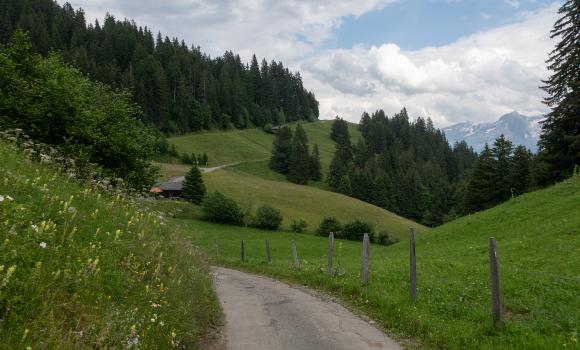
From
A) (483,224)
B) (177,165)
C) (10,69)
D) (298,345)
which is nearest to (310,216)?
(177,165)

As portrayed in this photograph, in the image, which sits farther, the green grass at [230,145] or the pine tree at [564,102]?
A: the green grass at [230,145]

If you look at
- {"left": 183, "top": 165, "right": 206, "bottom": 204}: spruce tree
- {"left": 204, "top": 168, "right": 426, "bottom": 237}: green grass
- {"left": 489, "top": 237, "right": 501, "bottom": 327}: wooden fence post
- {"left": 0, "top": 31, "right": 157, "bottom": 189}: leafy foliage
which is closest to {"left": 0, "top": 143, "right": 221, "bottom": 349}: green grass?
{"left": 489, "top": 237, "right": 501, "bottom": 327}: wooden fence post

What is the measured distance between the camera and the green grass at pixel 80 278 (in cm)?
464

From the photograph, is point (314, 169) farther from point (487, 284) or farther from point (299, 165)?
point (487, 284)

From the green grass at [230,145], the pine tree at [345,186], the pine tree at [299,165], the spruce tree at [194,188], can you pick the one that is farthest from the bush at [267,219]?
the pine tree at [299,165]

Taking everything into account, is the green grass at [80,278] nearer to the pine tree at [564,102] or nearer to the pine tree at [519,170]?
the pine tree at [564,102]

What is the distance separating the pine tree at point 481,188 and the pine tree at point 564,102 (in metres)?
23.1

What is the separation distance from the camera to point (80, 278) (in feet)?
18.4

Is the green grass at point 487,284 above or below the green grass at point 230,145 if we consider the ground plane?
below

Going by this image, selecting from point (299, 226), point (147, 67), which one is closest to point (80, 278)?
point (299, 226)

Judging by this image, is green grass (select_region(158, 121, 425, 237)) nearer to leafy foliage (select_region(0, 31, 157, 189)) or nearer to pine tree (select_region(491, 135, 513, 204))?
pine tree (select_region(491, 135, 513, 204))

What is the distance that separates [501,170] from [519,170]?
2450 millimetres

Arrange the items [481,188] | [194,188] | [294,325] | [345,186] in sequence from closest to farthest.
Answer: [294,325] < [481,188] < [194,188] < [345,186]

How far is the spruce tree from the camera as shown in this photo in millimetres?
78312
